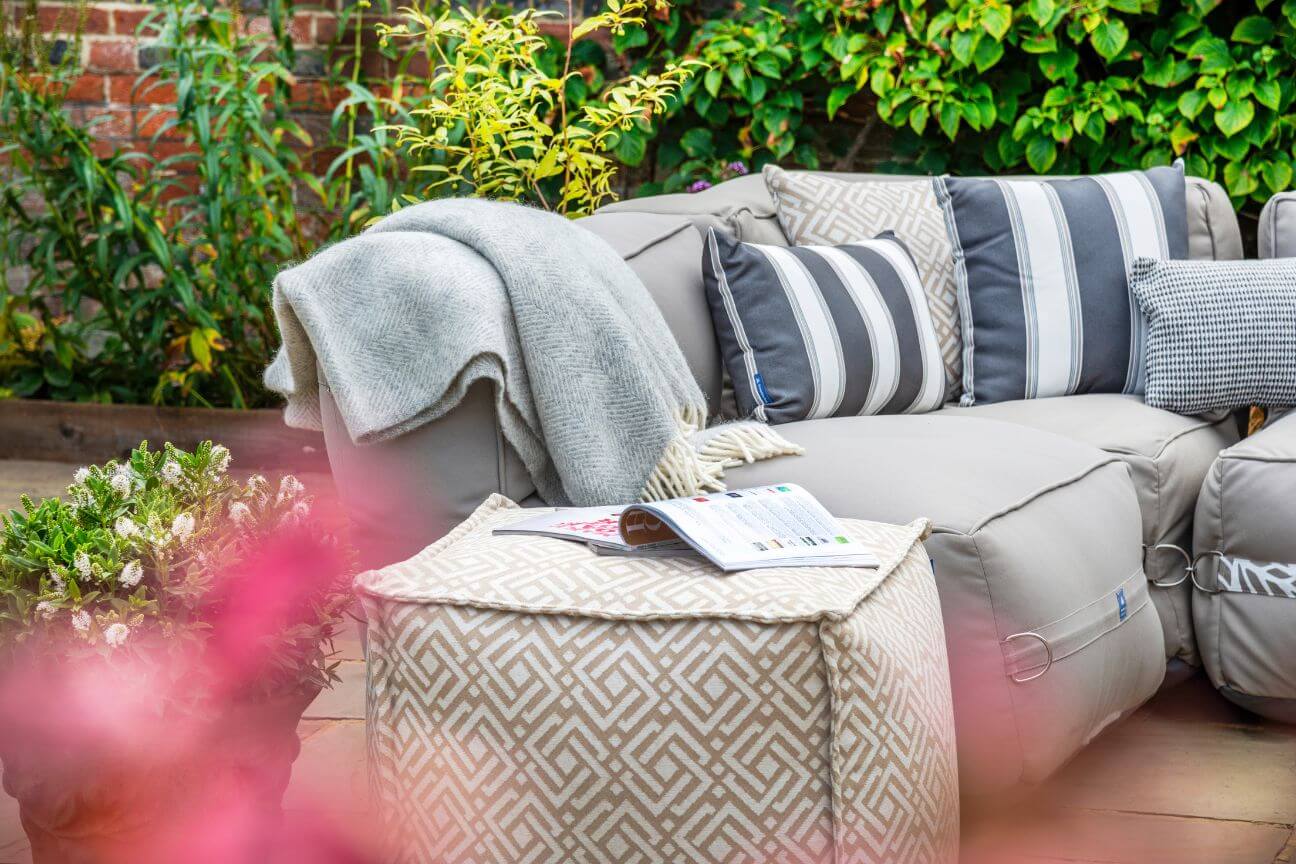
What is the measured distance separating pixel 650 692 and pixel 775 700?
0.38 ft

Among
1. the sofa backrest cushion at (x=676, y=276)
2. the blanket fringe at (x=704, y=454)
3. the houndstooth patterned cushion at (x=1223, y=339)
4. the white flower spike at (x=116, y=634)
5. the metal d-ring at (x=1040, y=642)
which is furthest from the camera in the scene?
the houndstooth patterned cushion at (x=1223, y=339)

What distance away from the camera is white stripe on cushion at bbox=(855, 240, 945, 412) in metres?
2.18

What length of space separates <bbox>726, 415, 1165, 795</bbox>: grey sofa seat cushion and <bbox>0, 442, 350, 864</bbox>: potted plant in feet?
2.17

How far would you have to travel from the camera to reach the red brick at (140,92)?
3756 millimetres

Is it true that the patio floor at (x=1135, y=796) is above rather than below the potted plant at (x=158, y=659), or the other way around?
below

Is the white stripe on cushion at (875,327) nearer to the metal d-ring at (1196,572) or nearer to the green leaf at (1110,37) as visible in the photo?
the metal d-ring at (1196,572)

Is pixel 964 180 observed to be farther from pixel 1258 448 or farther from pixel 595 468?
pixel 595 468

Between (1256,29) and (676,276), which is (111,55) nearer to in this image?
(676,276)

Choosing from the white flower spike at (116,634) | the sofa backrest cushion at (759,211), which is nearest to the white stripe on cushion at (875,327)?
the sofa backrest cushion at (759,211)

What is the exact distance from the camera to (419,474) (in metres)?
1.56

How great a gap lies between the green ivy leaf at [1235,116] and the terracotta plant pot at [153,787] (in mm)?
2581

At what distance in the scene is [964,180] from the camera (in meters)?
2.43

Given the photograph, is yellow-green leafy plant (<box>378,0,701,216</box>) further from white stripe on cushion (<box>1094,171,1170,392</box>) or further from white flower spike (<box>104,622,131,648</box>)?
white flower spike (<box>104,622,131,648</box>)

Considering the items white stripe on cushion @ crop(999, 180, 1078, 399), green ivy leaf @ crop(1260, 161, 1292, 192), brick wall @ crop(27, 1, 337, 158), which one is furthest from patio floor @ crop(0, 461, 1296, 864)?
brick wall @ crop(27, 1, 337, 158)
